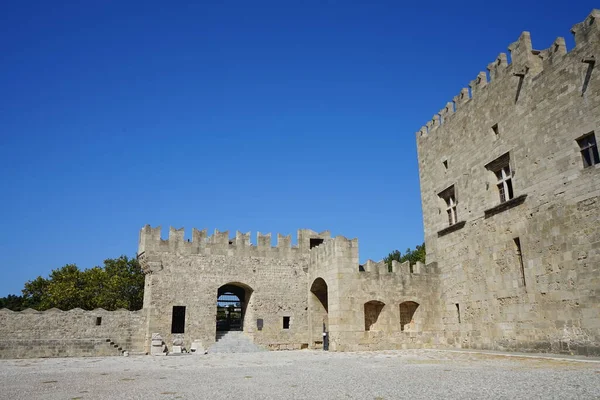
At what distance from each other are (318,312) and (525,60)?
14.4 m

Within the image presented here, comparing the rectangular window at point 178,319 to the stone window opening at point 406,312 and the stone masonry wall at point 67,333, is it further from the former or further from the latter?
the stone window opening at point 406,312

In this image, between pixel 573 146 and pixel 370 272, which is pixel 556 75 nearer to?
pixel 573 146

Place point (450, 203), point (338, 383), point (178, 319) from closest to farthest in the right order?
1. point (338, 383)
2. point (450, 203)
3. point (178, 319)

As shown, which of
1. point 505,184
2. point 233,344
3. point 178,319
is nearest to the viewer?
point 505,184

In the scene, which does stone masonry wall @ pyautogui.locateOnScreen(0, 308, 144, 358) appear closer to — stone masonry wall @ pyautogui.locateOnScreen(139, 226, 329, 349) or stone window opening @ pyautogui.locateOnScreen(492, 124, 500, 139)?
stone masonry wall @ pyautogui.locateOnScreen(139, 226, 329, 349)

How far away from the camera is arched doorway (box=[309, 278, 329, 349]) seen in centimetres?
2170

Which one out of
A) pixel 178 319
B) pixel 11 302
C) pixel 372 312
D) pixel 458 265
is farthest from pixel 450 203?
pixel 11 302

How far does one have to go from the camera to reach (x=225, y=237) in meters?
22.5

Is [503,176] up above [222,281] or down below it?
above

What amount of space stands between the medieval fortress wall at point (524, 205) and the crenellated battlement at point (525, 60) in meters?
0.03

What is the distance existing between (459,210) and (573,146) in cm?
589

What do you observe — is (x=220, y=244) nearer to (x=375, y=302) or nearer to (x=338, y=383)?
(x=375, y=302)

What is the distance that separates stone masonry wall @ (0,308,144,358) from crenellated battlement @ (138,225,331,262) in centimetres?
311

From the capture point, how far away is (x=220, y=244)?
2234 centimetres
